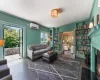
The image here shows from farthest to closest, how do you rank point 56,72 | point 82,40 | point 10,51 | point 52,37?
1. point 52,37
2. point 10,51
3. point 82,40
4. point 56,72

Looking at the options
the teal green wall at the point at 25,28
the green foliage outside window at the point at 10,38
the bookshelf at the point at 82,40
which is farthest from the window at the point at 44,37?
the bookshelf at the point at 82,40

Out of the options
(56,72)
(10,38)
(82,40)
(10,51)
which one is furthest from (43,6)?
(10,51)

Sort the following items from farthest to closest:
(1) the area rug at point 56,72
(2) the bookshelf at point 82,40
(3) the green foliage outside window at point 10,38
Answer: (3) the green foliage outside window at point 10,38
(2) the bookshelf at point 82,40
(1) the area rug at point 56,72

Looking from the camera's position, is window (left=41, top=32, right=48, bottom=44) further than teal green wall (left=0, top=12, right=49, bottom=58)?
Yes

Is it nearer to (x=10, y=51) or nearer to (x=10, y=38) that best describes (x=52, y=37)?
(x=10, y=38)

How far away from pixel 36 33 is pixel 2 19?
2.68 m

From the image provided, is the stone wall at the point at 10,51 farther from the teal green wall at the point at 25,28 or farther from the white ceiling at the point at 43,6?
the white ceiling at the point at 43,6

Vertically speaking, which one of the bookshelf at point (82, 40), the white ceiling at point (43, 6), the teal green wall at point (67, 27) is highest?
the white ceiling at point (43, 6)

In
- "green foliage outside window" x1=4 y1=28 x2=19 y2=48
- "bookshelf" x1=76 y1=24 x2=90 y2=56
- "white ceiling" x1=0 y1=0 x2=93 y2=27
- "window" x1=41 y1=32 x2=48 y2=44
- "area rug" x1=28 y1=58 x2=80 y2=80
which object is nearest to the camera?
"area rug" x1=28 y1=58 x2=80 y2=80

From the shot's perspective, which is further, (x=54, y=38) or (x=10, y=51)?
(x=54, y=38)

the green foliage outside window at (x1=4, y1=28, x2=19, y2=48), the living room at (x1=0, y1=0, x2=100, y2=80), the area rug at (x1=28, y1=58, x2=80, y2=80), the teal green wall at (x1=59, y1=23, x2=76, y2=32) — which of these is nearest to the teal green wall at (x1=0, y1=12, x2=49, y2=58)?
the living room at (x1=0, y1=0, x2=100, y2=80)

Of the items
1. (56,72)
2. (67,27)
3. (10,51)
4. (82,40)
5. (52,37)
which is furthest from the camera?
(52,37)

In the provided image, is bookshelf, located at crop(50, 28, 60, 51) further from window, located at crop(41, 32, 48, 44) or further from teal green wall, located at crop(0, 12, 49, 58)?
teal green wall, located at crop(0, 12, 49, 58)

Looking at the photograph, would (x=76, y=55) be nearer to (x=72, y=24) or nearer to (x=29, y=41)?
(x=72, y=24)
